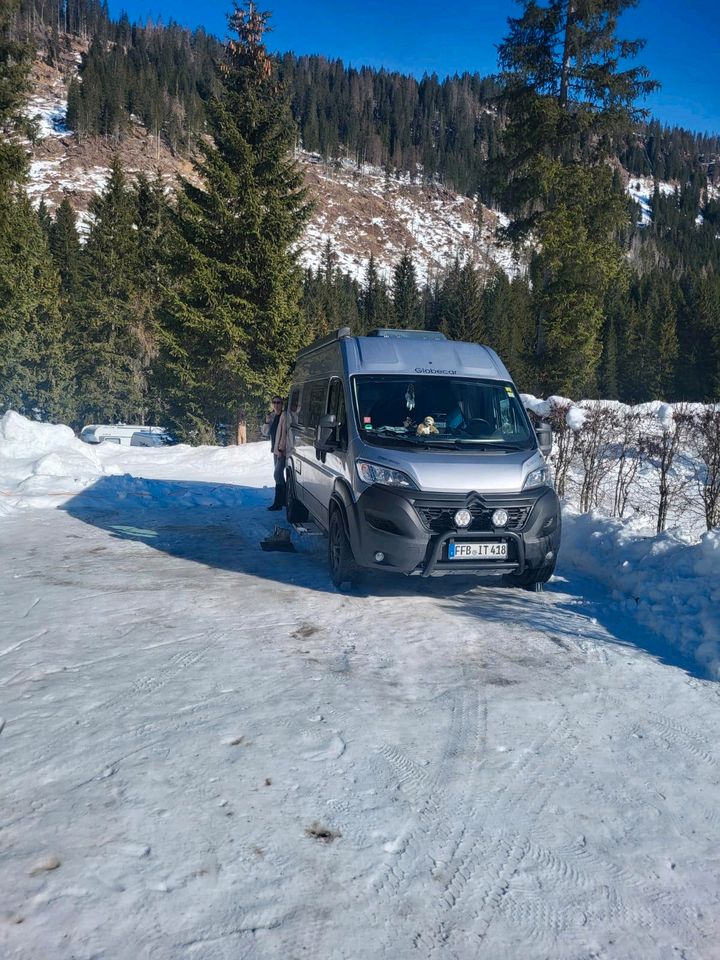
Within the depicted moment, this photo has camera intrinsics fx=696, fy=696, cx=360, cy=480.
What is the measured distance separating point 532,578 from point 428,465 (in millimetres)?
1668

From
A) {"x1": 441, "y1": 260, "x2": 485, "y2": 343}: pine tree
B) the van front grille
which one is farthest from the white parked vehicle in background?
{"x1": 441, "y1": 260, "x2": 485, "y2": 343}: pine tree

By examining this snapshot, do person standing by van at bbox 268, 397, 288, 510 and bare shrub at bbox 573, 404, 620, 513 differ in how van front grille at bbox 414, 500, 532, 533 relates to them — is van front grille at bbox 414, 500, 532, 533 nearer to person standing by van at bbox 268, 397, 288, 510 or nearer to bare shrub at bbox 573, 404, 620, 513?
person standing by van at bbox 268, 397, 288, 510

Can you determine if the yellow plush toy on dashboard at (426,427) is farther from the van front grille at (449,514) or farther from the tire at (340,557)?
the tire at (340,557)

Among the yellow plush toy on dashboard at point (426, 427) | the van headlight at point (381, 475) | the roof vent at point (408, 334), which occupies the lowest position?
the van headlight at point (381, 475)

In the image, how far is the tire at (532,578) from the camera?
21.6ft

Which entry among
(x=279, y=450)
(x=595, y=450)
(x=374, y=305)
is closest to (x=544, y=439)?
(x=279, y=450)

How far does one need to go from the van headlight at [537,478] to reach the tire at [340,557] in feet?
5.75

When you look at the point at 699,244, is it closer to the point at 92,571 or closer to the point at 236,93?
the point at 236,93

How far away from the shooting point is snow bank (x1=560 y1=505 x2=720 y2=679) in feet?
17.8

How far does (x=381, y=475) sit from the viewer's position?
620 cm

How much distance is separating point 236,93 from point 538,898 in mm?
29756

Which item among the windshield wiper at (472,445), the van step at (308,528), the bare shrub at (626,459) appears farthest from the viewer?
the bare shrub at (626,459)

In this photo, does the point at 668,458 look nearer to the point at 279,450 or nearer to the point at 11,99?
the point at 279,450

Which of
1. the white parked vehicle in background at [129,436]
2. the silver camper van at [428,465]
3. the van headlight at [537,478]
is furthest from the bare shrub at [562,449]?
the white parked vehicle in background at [129,436]
